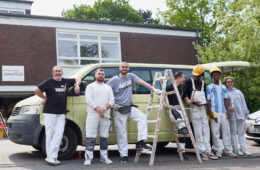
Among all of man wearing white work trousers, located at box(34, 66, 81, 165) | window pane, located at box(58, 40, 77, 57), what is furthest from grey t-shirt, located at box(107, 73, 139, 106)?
window pane, located at box(58, 40, 77, 57)

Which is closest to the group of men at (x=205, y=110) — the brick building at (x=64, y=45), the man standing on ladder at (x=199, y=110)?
the man standing on ladder at (x=199, y=110)

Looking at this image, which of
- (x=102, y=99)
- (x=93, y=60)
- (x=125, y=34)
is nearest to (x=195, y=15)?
(x=125, y=34)

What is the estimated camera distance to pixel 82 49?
840 inches

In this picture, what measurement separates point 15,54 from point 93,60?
181 inches

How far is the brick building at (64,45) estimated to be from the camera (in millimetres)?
19766

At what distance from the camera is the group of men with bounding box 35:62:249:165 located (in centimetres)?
682

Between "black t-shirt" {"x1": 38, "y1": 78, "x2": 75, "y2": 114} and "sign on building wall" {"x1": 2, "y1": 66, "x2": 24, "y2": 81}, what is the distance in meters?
13.6

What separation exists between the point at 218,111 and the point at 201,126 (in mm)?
595

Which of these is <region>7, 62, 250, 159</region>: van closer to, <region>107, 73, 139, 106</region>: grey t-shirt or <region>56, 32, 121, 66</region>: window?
<region>107, 73, 139, 106</region>: grey t-shirt

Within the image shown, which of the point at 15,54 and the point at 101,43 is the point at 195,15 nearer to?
the point at 101,43

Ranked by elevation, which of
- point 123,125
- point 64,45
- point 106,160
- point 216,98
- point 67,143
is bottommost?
point 106,160

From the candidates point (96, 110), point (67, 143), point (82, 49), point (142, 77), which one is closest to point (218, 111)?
point (142, 77)

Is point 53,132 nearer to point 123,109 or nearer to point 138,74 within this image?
point 123,109

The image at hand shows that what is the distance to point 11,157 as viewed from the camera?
7852 mm
